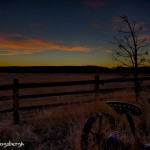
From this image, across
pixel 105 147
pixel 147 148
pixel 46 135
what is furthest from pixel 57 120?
pixel 147 148

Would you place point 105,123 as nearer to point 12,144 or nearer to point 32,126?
point 32,126

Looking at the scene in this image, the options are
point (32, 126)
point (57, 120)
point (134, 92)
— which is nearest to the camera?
point (32, 126)

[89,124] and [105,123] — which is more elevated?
[89,124]

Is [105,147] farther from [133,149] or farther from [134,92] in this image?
[134,92]

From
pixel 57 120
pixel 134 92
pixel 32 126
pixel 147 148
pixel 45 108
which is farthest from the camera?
pixel 134 92

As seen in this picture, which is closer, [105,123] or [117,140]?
[117,140]

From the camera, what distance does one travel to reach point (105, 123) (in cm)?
728

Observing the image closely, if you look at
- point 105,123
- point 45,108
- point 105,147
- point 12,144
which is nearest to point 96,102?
point 45,108

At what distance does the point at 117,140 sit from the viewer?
4754 millimetres

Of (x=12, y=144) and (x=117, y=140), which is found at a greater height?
(x=117, y=140)

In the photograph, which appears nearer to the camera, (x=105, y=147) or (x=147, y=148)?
(x=147, y=148)

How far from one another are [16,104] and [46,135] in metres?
2.44

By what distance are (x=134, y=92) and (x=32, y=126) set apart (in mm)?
6182

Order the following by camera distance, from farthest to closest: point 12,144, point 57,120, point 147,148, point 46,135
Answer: point 57,120, point 46,135, point 12,144, point 147,148
